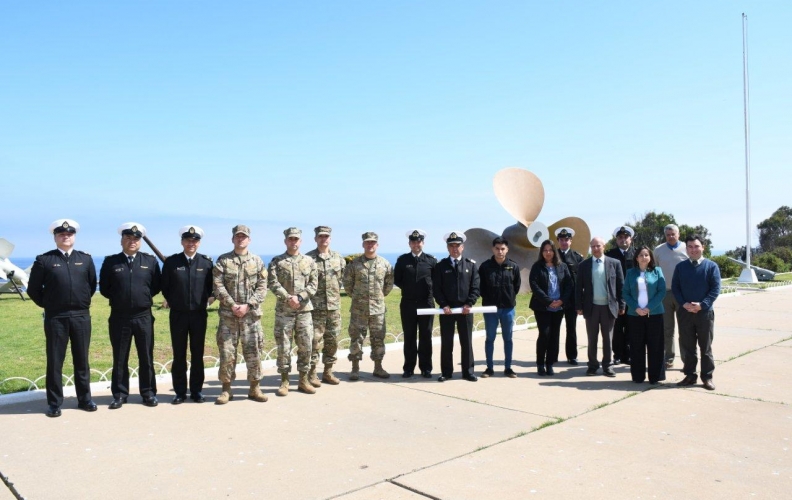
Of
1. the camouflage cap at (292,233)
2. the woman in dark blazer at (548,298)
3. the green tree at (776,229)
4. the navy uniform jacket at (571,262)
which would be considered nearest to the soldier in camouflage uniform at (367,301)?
the camouflage cap at (292,233)

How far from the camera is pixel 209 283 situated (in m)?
5.56

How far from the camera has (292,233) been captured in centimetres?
585

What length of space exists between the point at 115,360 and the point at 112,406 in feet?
1.30

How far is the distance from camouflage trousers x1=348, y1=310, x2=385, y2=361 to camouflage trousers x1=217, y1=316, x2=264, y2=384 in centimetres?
118

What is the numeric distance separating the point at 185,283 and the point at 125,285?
0.50m

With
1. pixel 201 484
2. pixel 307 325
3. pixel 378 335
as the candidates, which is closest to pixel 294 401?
pixel 307 325

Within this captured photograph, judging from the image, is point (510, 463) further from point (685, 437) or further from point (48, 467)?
point (48, 467)

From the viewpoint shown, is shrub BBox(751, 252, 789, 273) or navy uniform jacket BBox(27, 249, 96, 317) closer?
navy uniform jacket BBox(27, 249, 96, 317)

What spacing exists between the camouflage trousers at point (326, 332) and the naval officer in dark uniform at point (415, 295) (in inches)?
31.4

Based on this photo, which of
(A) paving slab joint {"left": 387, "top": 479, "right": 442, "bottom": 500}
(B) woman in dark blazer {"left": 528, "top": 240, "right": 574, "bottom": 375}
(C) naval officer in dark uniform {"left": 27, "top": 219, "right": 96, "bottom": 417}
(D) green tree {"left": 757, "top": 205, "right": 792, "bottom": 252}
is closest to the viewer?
(A) paving slab joint {"left": 387, "top": 479, "right": 442, "bottom": 500}

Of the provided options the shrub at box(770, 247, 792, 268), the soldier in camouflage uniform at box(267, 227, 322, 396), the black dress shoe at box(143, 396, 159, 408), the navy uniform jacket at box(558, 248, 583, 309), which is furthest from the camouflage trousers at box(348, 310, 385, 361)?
the shrub at box(770, 247, 792, 268)

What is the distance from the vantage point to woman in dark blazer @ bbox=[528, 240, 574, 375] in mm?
6617

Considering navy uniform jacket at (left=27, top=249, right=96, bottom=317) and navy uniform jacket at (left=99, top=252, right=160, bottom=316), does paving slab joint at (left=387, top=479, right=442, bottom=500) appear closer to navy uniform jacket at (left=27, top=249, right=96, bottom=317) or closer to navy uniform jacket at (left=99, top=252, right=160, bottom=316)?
navy uniform jacket at (left=99, top=252, right=160, bottom=316)

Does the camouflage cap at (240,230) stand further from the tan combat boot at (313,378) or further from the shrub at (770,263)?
the shrub at (770,263)
